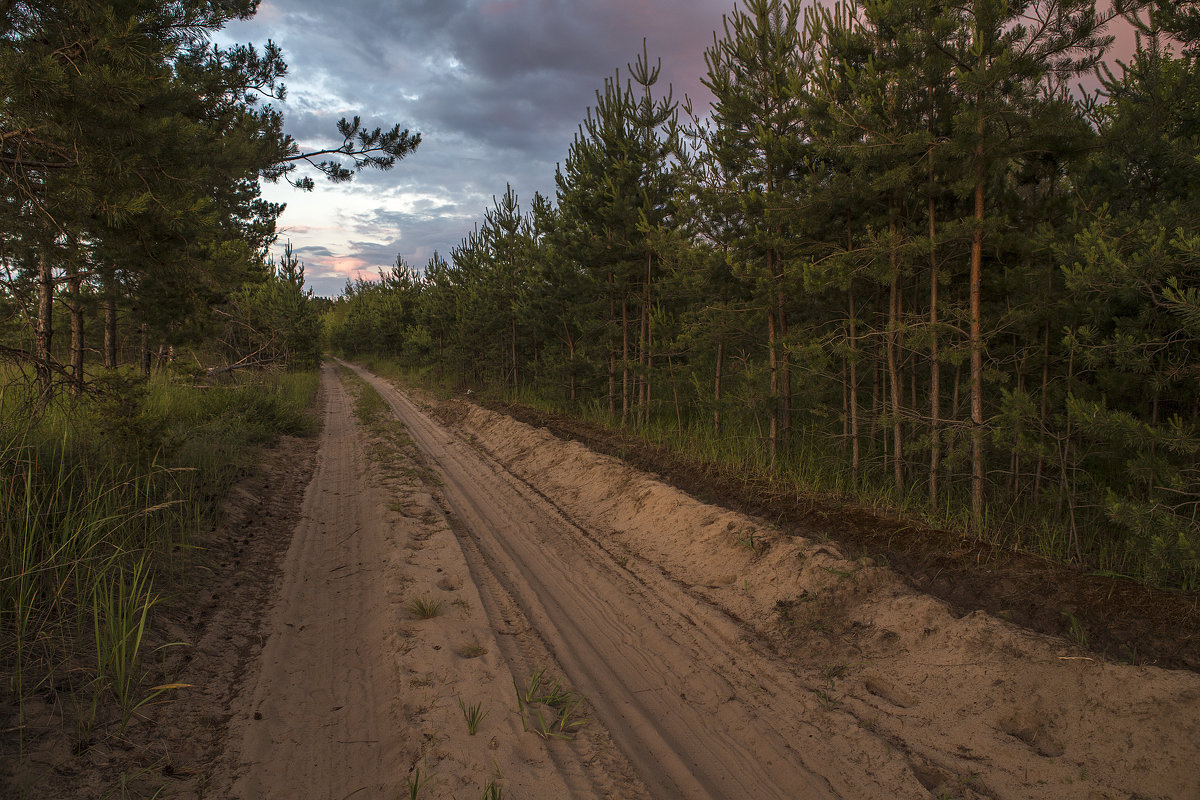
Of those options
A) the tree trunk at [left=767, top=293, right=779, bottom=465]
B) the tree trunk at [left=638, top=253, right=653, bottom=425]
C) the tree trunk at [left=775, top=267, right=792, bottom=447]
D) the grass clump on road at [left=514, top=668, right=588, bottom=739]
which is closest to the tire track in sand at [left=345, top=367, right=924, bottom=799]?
the grass clump on road at [left=514, top=668, right=588, bottom=739]

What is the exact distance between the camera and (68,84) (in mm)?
3428

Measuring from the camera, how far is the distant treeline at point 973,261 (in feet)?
15.4

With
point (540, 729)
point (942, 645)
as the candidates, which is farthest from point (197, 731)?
point (942, 645)

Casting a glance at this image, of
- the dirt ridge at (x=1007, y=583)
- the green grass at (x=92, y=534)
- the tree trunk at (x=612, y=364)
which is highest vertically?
the tree trunk at (x=612, y=364)

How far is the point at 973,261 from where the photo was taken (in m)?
5.89

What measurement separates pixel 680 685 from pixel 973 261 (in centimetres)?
552

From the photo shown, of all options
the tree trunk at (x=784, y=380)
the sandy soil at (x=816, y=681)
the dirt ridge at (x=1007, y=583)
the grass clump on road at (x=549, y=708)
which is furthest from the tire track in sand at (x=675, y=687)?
the tree trunk at (x=784, y=380)

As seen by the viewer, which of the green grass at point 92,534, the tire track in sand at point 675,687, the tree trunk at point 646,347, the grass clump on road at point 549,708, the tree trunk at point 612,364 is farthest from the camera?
the tree trunk at point 612,364

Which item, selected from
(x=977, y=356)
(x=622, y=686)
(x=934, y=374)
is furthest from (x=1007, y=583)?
(x=622, y=686)

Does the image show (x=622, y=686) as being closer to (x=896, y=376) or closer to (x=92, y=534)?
(x=92, y=534)

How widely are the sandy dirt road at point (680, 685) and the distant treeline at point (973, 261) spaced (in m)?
1.76

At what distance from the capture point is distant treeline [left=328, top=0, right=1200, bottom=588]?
15.4 ft

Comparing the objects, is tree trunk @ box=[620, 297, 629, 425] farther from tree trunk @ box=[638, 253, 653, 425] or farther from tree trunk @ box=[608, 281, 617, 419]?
tree trunk @ box=[638, 253, 653, 425]

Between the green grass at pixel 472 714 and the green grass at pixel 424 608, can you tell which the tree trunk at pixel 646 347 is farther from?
the green grass at pixel 472 714
